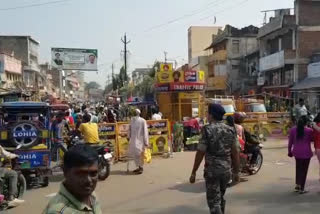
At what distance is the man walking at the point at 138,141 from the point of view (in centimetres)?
1162

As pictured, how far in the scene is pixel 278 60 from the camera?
126 feet

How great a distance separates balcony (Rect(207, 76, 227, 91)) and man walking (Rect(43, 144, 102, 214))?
171 feet

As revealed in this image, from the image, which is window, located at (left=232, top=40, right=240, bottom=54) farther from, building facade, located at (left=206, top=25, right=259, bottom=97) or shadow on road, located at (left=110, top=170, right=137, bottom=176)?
shadow on road, located at (left=110, top=170, right=137, bottom=176)

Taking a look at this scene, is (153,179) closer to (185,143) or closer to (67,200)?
(185,143)

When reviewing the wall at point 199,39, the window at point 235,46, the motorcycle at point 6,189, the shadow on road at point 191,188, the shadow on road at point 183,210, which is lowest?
the shadow on road at point 191,188

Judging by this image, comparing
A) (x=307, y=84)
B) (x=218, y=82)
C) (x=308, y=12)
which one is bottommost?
(x=307, y=84)

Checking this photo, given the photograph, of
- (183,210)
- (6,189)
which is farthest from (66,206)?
(6,189)

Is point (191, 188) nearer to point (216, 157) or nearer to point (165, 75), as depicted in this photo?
point (216, 157)

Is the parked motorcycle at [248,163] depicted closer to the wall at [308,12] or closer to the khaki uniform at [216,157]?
the khaki uniform at [216,157]

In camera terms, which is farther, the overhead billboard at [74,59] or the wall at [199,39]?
the wall at [199,39]

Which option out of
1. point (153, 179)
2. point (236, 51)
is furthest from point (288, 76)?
point (153, 179)

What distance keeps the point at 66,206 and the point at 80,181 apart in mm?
156

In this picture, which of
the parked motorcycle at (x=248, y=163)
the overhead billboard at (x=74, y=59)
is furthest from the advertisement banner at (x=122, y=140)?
the overhead billboard at (x=74, y=59)

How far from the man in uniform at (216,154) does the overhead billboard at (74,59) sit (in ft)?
119
